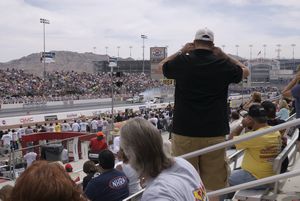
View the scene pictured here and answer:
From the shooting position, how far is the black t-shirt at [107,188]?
420 centimetres

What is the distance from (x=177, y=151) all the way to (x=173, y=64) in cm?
72

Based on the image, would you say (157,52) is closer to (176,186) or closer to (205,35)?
(205,35)

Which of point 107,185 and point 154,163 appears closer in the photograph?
point 154,163

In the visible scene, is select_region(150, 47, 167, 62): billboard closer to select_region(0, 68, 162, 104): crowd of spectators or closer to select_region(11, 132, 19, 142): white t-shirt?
select_region(0, 68, 162, 104): crowd of spectators

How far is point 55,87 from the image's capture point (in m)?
68.3

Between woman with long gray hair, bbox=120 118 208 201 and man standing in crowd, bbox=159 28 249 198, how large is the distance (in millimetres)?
1190

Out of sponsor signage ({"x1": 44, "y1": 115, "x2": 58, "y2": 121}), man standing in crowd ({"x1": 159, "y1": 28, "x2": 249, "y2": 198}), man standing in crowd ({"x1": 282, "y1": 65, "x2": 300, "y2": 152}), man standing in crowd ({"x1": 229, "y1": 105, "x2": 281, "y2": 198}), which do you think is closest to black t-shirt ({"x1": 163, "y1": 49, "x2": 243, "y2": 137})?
man standing in crowd ({"x1": 159, "y1": 28, "x2": 249, "y2": 198})

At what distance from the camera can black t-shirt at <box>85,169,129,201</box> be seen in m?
4.20

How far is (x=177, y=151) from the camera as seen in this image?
12.0 feet

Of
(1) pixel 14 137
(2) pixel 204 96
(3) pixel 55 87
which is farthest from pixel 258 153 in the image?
(3) pixel 55 87

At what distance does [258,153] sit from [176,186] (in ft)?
7.98

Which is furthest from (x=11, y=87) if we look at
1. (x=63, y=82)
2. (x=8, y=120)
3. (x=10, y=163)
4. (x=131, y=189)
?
(x=131, y=189)

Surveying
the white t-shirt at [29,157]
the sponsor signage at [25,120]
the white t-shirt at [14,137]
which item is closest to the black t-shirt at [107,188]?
the white t-shirt at [29,157]

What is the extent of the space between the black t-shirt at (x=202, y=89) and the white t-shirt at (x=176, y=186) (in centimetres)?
117
